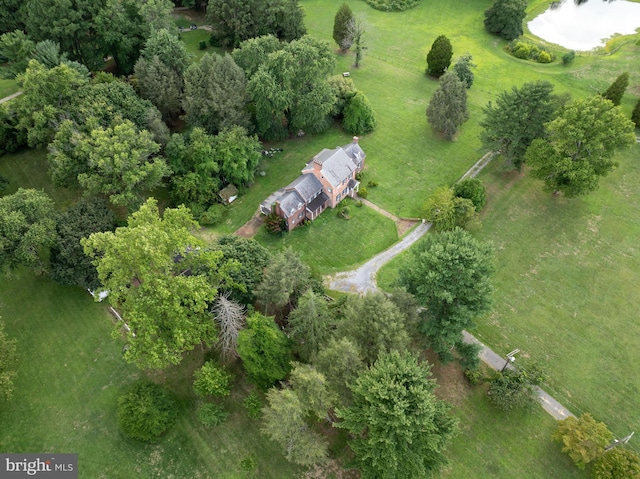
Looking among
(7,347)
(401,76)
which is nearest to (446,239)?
(7,347)

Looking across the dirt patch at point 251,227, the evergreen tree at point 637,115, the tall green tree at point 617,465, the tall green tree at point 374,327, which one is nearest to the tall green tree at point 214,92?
the dirt patch at point 251,227

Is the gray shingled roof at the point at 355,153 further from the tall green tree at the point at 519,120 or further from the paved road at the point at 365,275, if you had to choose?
the tall green tree at the point at 519,120

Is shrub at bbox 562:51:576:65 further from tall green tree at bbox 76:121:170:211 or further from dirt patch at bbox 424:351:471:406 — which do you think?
tall green tree at bbox 76:121:170:211

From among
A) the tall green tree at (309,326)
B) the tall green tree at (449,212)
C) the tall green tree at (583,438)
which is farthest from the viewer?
the tall green tree at (449,212)

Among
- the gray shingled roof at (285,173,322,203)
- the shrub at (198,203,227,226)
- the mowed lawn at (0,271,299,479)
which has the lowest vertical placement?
the mowed lawn at (0,271,299,479)

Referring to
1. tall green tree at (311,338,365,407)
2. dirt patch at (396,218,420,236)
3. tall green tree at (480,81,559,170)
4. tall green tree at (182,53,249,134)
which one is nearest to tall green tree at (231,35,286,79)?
tall green tree at (182,53,249,134)

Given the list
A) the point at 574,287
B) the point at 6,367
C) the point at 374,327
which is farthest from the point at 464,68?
the point at 6,367

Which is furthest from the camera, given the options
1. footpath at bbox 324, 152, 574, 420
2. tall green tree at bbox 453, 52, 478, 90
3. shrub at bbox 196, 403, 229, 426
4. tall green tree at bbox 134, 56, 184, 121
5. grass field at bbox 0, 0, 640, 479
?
tall green tree at bbox 453, 52, 478, 90

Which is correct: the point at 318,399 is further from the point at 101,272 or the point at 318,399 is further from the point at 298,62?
the point at 298,62
